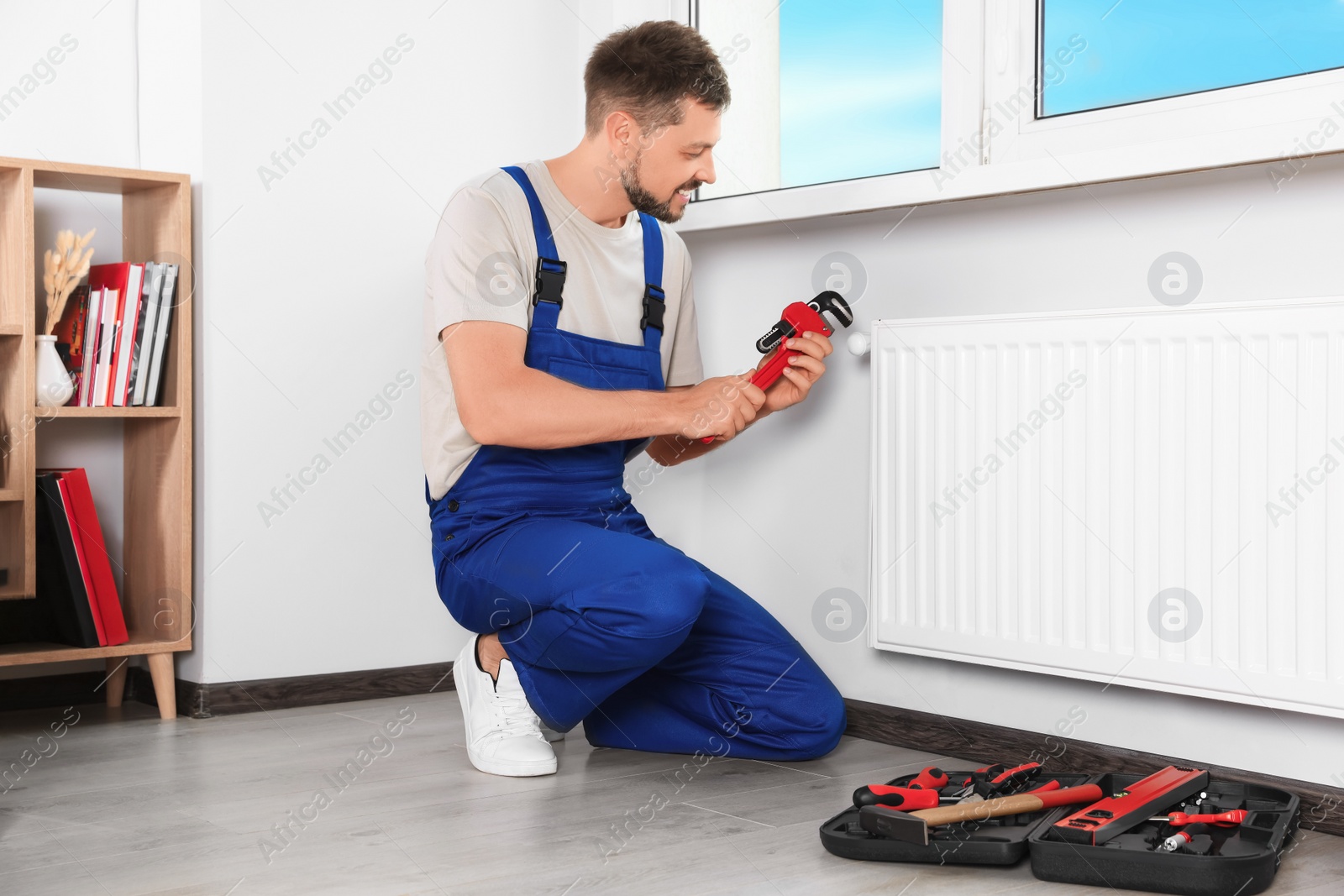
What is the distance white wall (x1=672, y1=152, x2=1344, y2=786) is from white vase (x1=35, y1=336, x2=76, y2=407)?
3.51 feet

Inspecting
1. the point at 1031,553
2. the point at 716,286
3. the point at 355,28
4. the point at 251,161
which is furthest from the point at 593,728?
the point at 355,28

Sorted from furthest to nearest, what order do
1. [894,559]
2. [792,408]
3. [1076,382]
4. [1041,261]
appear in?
[792,408], [894,559], [1041,261], [1076,382]

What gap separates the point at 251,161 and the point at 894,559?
133 centimetres

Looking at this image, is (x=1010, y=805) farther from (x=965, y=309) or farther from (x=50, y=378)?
(x=50, y=378)

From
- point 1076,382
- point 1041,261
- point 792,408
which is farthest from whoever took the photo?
point 792,408

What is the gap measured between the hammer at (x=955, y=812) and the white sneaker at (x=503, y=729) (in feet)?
1.74

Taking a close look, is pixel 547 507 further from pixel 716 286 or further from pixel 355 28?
pixel 355 28

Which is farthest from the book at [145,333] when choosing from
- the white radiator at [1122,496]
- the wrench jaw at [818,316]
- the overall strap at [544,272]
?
the white radiator at [1122,496]

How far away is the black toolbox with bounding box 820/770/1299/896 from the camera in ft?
4.15

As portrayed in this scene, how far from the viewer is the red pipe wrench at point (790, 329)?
189 cm

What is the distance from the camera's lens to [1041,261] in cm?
180

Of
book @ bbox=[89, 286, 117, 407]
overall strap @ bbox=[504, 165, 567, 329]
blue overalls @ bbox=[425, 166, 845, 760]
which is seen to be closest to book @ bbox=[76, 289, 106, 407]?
book @ bbox=[89, 286, 117, 407]

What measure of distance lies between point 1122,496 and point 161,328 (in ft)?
5.24

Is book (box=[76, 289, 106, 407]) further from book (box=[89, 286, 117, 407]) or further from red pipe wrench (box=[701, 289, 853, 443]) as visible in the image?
red pipe wrench (box=[701, 289, 853, 443])
